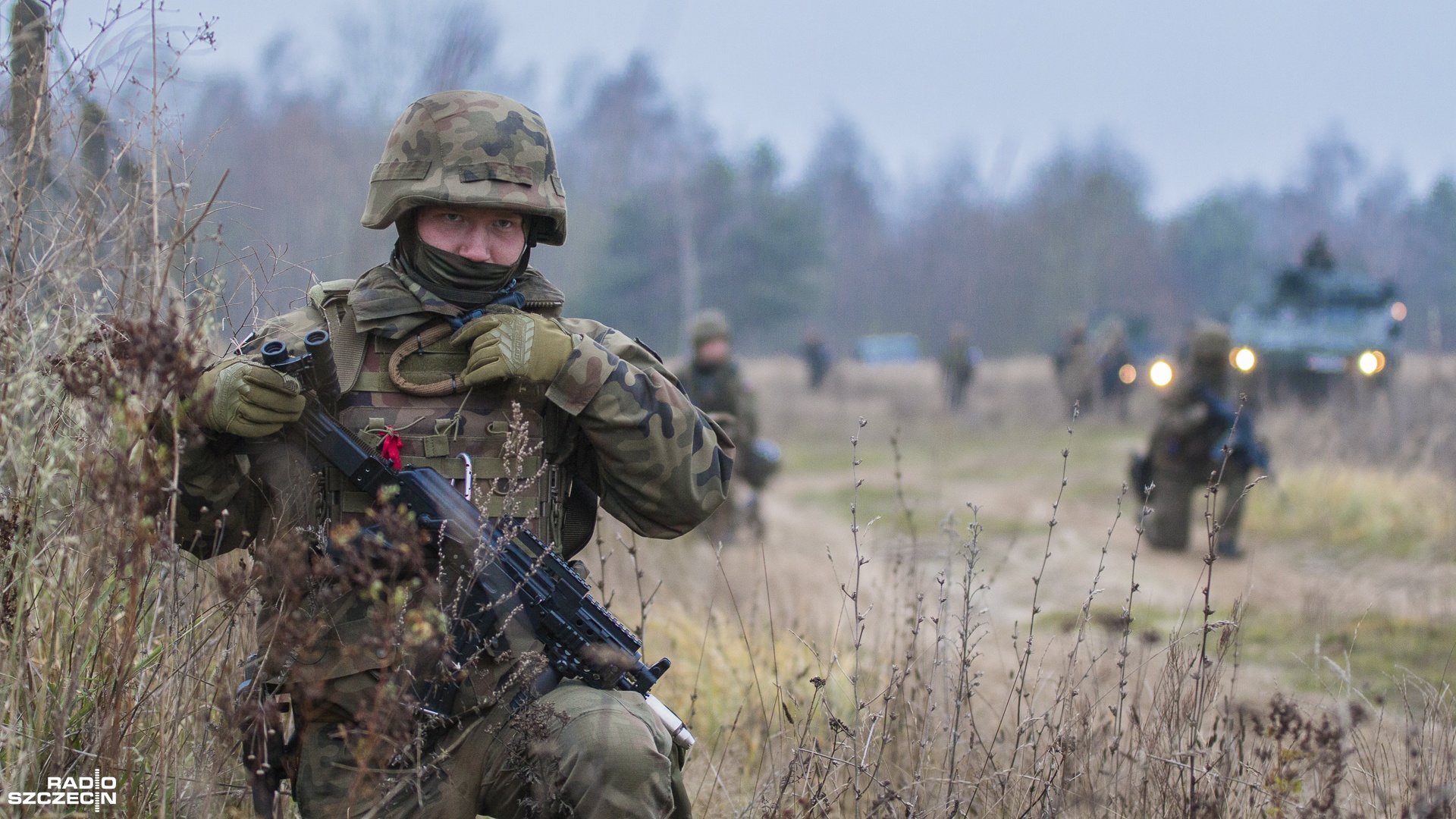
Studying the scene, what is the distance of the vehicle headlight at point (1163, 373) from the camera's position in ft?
27.6

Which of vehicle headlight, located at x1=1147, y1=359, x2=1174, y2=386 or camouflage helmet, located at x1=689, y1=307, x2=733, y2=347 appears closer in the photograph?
vehicle headlight, located at x1=1147, y1=359, x2=1174, y2=386

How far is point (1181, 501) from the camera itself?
Result: 8.30 meters

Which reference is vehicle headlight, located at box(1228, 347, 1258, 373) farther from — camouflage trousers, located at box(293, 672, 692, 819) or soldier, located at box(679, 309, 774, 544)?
camouflage trousers, located at box(293, 672, 692, 819)

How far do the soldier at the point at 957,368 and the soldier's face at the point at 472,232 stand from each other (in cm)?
1728

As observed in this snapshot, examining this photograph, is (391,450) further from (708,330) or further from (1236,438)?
(1236,438)

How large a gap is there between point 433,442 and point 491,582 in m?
0.34

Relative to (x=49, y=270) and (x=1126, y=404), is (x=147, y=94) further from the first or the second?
(x=1126, y=404)

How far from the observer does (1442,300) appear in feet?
127

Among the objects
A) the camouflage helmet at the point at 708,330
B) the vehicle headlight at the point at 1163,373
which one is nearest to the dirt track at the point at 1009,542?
the vehicle headlight at the point at 1163,373

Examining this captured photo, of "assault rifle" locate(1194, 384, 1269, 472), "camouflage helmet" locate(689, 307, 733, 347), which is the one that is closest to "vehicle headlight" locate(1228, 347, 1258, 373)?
"assault rifle" locate(1194, 384, 1269, 472)

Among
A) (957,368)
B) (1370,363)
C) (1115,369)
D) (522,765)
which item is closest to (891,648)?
(522,765)

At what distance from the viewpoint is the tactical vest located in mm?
2533

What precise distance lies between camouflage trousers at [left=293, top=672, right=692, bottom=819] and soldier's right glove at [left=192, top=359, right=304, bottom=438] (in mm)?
540

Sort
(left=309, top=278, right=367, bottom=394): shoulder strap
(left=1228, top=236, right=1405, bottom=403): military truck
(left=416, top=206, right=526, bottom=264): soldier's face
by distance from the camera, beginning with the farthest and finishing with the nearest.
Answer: (left=1228, top=236, right=1405, bottom=403): military truck → (left=416, top=206, right=526, bottom=264): soldier's face → (left=309, top=278, right=367, bottom=394): shoulder strap
